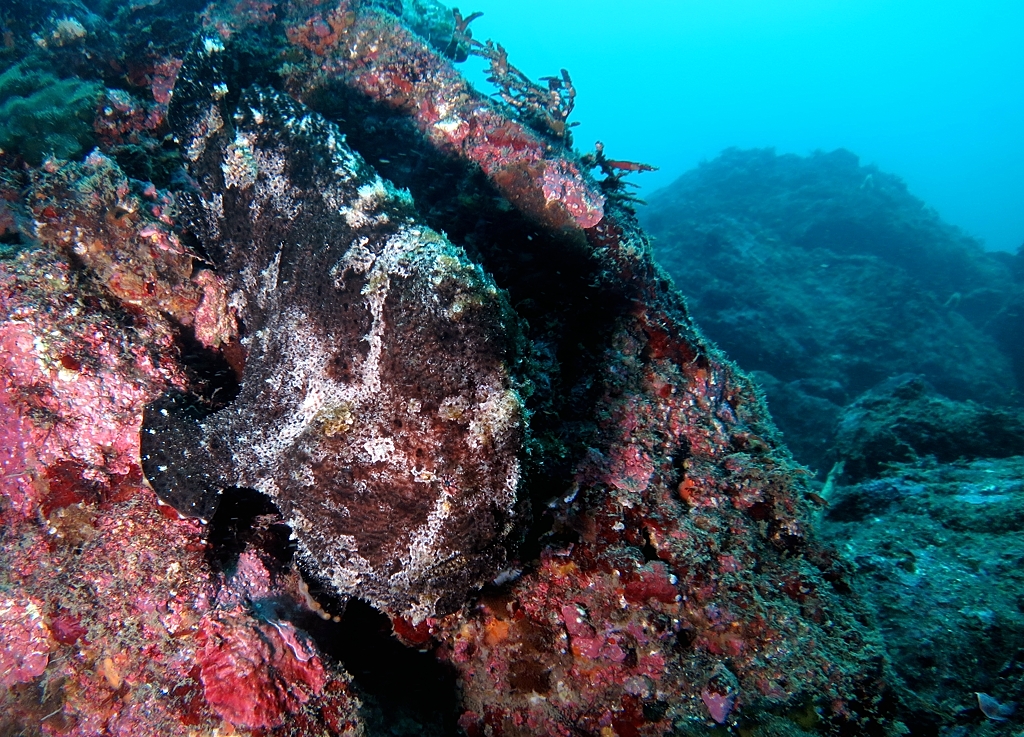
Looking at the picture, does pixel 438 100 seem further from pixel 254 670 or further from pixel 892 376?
pixel 892 376

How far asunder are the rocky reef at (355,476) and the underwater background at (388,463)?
15 millimetres

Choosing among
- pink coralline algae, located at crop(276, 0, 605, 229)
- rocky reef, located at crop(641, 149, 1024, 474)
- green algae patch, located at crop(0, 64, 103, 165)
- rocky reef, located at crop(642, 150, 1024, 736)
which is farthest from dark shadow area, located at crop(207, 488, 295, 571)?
rocky reef, located at crop(641, 149, 1024, 474)

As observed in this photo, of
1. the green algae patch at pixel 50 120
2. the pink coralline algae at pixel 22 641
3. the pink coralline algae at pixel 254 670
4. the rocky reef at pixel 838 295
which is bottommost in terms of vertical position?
the pink coralline algae at pixel 22 641

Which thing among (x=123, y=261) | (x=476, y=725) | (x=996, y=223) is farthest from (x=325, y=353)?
(x=996, y=223)

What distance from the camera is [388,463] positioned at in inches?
80.6

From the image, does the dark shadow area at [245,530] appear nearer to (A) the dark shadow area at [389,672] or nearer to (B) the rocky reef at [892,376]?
(A) the dark shadow area at [389,672]

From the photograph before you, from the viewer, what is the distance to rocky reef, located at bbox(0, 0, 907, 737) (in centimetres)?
203

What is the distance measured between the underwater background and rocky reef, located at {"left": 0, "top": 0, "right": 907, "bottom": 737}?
15mm

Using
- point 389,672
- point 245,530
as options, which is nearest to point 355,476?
point 245,530

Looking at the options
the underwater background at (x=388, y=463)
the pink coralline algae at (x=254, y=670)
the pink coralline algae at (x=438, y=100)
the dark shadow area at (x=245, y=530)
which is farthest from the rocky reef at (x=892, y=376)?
the dark shadow area at (x=245, y=530)

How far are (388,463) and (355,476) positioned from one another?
0.63ft

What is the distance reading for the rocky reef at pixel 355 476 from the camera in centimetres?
203

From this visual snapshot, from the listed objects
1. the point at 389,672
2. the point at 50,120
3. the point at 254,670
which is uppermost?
the point at 50,120

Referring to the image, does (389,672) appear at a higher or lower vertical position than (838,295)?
lower
